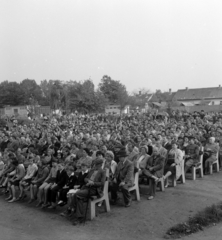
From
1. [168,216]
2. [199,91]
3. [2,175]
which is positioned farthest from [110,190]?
[199,91]

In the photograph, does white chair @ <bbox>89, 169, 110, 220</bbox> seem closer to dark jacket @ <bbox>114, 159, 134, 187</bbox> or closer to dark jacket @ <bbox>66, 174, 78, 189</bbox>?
dark jacket @ <bbox>114, 159, 134, 187</bbox>

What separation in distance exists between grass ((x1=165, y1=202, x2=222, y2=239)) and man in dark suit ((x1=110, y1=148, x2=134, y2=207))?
4.85 ft

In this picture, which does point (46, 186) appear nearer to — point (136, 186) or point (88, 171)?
point (88, 171)

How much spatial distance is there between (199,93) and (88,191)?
5842 cm

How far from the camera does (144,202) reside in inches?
278

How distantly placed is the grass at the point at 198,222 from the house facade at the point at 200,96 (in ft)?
169

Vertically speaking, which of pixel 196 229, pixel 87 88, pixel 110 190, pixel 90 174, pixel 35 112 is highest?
pixel 87 88

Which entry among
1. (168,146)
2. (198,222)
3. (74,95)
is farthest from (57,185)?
(74,95)

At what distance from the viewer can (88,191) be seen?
6.30 meters

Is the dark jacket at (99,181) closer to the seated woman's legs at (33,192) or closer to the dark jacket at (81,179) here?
the dark jacket at (81,179)

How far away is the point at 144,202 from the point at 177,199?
802mm

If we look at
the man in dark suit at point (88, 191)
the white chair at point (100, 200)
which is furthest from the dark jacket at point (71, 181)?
the white chair at point (100, 200)

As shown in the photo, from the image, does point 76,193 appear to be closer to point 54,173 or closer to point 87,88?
point 54,173

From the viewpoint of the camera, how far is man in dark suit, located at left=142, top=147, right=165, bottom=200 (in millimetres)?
7357
